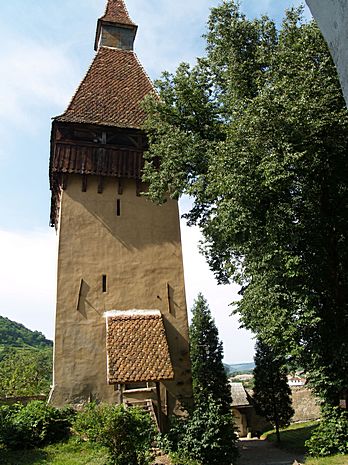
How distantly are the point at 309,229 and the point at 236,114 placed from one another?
3.89m

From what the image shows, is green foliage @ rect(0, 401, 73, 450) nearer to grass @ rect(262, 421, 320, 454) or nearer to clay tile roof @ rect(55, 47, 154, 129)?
grass @ rect(262, 421, 320, 454)

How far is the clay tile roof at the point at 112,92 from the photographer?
17.0 metres

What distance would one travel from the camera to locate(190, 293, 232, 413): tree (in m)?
29.7

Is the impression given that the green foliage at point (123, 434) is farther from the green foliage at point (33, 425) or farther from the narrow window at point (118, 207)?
the narrow window at point (118, 207)

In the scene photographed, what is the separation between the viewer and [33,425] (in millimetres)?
12055

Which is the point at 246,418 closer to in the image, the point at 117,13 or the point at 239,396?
the point at 239,396

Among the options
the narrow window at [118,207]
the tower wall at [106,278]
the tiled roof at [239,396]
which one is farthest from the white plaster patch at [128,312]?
the tiled roof at [239,396]

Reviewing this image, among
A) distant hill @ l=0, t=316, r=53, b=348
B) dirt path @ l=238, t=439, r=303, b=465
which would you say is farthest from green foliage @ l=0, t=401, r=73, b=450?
distant hill @ l=0, t=316, r=53, b=348

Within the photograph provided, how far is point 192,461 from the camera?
10.7 m

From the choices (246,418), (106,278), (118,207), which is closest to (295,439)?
(246,418)

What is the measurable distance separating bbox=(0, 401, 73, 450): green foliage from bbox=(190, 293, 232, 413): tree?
1720 centimetres

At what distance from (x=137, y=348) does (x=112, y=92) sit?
37.6 feet

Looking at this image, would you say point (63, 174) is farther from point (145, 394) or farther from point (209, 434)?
point (209, 434)

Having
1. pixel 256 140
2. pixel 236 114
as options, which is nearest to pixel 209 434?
pixel 256 140
